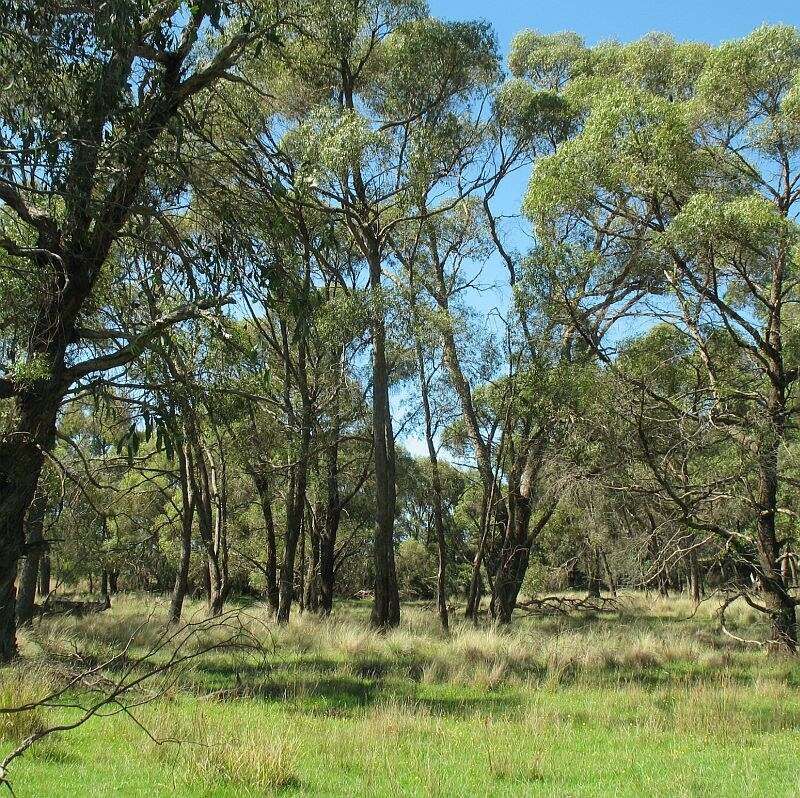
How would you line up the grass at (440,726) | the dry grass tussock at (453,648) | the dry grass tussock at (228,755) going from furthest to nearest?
the dry grass tussock at (453,648)
the grass at (440,726)
the dry grass tussock at (228,755)

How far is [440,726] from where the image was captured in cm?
674

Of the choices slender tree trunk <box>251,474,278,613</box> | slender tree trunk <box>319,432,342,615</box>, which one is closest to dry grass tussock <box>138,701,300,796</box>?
slender tree trunk <box>251,474,278,613</box>

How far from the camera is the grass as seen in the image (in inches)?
197

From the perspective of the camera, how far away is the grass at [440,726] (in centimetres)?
500

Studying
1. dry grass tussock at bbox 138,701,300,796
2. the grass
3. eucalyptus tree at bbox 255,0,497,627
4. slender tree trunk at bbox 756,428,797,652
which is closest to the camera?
dry grass tussock at bbox 138,701,300,796

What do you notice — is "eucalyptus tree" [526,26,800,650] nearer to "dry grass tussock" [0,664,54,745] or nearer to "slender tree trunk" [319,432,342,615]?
"dry grass tussock" [0,664,54,745]

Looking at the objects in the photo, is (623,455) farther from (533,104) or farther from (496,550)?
(533,104)

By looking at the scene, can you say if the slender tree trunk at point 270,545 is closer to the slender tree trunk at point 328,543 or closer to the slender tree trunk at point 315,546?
the slender tree trunk at point 328,543

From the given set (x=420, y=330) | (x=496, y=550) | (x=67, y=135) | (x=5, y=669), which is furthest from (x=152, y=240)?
(x=496, y=550)

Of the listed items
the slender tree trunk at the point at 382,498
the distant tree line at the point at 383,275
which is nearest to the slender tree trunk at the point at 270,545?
the distant tree line at the point at 383,275

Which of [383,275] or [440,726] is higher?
[383,275]

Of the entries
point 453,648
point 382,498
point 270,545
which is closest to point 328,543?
point 270,545

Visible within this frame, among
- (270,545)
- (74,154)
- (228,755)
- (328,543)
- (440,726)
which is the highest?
(74,154)

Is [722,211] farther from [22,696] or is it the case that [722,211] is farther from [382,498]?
[22,696]
